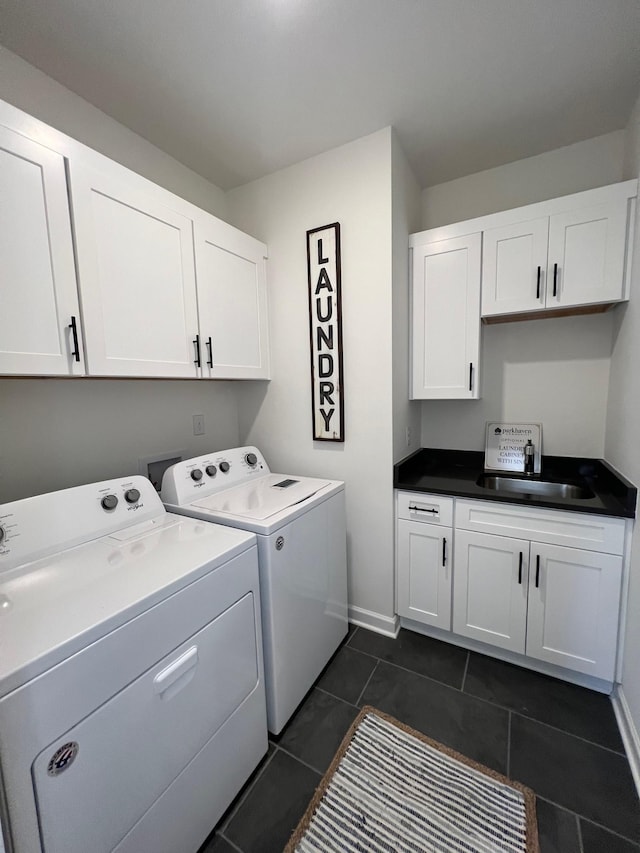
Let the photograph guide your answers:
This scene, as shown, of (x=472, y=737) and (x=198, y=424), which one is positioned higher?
(x=198, y=424)

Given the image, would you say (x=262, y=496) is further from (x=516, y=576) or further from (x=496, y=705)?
(x=496, y=705)

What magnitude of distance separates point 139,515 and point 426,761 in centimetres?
145

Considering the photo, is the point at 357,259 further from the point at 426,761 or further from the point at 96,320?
the point at 426,761

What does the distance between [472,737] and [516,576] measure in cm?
67

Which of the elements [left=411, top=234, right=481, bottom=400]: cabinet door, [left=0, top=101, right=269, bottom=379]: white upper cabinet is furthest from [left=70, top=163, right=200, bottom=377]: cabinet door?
[left=411, top=234, right=481, bottom=400]: cabinet door

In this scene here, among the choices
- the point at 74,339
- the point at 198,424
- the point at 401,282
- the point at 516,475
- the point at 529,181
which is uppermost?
the point at 529,181

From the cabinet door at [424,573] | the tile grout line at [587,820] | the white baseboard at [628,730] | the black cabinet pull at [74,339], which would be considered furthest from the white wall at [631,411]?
the black cabinet pull at [74,339]

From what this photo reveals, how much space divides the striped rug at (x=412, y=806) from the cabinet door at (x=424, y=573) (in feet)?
1.91

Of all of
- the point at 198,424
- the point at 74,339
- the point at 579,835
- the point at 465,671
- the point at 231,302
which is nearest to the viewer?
the point at 579,835

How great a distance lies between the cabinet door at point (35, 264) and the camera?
1.01m

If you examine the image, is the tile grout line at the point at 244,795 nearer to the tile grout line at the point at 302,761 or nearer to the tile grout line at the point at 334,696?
the tile grout line at the point at 302,761

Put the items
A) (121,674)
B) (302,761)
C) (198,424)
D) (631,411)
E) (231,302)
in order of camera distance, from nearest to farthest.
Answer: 1. (121,674)
2. (302,761)
3. (631,411)
4. (231,302)
5. (198,424)

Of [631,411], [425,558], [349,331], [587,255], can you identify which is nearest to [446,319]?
[349,331]

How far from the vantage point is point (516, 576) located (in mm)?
1606
